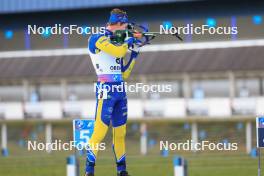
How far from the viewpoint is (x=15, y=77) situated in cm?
3594

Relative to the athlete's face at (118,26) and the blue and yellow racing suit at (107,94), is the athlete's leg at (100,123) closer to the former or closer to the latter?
the blue and yellow racing suit at (107,94)

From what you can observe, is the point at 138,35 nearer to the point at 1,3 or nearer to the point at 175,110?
the point at 175,110

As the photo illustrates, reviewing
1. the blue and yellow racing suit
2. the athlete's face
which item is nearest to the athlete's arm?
the blue and yellow racing suit

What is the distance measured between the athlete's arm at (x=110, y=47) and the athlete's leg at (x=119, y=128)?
81cm

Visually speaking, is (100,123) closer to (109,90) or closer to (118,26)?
(109,90)

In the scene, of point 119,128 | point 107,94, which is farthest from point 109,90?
point 119,128

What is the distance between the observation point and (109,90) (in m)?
13.5

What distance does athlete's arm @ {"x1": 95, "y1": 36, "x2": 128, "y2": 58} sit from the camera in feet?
43.5

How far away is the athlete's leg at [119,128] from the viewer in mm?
13672

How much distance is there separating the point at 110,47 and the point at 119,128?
1.35m

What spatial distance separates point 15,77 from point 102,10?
4859 mm

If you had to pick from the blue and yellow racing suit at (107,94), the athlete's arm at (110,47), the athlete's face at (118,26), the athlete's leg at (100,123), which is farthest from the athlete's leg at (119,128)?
the athlete's face at (118,26)

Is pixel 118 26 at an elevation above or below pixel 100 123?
above

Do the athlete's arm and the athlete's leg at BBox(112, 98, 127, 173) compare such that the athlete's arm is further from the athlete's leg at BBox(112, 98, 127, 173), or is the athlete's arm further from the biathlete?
the athlete's leg at BBox(112, 98, 127, 173)
